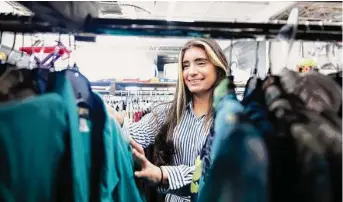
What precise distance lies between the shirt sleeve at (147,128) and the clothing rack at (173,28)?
684 millimetres

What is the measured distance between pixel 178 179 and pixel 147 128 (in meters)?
0.35

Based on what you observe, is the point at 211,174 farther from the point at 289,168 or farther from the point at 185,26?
the point at 185,26

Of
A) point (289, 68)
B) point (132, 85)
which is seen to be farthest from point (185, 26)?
point (132, 85)

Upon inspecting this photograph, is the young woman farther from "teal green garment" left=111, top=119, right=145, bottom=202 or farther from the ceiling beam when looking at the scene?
the ceiling beam

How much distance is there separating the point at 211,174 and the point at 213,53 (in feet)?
2.20

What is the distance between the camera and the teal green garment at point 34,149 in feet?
2.59

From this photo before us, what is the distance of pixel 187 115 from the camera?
149cm

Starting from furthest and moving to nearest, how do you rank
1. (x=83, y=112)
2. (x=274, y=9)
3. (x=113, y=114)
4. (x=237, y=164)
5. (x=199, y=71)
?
(x=274, y=9) < (x=199, y=71) < (x=113, y=114) < (x=83, y=112) < (x=237, y=164)

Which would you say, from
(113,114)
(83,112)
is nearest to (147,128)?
(113,114)

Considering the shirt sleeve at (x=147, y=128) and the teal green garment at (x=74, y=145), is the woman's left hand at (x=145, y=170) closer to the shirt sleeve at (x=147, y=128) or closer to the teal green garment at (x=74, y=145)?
the teal green garment at (x=74, y=145)

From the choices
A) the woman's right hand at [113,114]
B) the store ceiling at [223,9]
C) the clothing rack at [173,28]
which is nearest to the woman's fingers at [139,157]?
the woman's right hand at [113,114]

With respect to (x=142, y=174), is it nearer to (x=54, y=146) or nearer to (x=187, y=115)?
(x=54, y=146)

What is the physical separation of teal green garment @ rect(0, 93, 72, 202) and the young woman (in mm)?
527

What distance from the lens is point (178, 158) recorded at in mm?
1475
